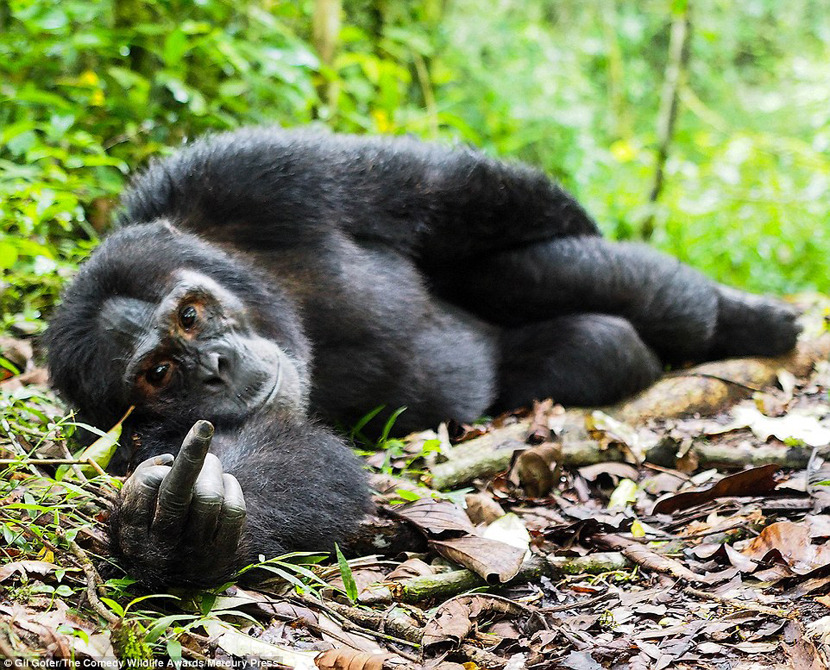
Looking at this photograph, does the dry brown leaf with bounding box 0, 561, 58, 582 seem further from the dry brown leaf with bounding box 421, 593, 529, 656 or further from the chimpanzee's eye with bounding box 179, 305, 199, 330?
the chimpanzee's eye with bounding box 179, 305, 199, 330

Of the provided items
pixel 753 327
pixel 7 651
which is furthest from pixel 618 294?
pixel 7 651

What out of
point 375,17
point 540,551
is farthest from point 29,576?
point 375,17

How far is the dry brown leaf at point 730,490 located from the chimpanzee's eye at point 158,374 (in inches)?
91.2

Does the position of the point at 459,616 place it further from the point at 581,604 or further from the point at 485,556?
the point at 581,604

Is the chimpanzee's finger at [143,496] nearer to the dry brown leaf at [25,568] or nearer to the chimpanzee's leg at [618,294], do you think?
the dry brown leaf at [25,568]

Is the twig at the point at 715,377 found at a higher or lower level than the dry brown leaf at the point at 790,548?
lower

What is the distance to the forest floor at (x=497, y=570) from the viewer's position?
242 cm

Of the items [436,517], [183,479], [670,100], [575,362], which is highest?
[670,100]

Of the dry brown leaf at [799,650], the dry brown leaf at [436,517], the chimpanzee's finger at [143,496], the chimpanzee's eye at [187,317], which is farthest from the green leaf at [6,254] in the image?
the dry brown leaf at [799,650]

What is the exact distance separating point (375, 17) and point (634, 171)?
4098 millimetres

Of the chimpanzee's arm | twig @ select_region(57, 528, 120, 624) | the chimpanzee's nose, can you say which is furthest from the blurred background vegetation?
twig @ select_region(57, 528, 120, 624)

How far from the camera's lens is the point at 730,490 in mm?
3611

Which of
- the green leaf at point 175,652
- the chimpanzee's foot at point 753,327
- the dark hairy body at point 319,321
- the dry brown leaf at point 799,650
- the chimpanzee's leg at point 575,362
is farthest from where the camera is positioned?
the chimpanzee's foot at point 753,327

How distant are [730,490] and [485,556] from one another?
1244mm
